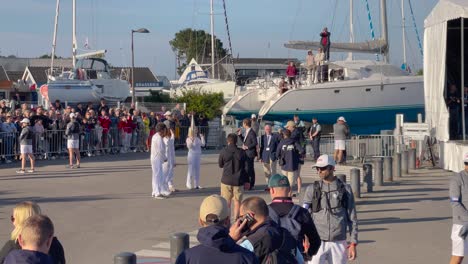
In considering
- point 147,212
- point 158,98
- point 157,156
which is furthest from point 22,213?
point 158,98

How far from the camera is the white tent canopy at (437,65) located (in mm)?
24188

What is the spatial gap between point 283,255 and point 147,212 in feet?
34.2

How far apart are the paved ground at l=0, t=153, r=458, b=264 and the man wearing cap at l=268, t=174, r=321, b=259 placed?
4.54m

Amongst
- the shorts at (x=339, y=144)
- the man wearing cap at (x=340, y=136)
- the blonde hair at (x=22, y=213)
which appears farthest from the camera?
the shorts at (x=339, y=144)

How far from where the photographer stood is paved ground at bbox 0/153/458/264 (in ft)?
40.5

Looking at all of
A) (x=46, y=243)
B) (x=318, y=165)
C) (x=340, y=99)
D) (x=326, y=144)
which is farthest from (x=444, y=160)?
(x=46, y=243)

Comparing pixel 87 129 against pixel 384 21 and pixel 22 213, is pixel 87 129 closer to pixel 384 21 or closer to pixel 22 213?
pixel 384 21

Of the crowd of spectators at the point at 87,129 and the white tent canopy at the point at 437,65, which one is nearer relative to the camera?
the white tent canopy at the point at 437,65

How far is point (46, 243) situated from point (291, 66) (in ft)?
111

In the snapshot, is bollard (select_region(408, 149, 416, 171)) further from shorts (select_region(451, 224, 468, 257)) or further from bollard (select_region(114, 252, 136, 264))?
bollard (select_region(114, 252, 136, 264))

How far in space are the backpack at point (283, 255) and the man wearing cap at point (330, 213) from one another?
223cm

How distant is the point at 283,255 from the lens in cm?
603

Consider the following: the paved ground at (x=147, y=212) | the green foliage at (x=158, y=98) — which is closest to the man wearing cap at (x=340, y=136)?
the paved ground at (x=147, y=212)

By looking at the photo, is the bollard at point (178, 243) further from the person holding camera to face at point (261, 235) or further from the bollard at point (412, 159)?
the bollard at point (412, 159)
